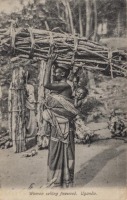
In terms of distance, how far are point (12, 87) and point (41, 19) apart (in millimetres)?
611

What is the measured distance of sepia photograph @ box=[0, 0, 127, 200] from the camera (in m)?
4.53

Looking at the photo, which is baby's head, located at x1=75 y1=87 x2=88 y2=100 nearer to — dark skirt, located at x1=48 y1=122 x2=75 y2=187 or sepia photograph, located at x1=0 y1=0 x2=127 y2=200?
sepia photograph, located at x1=0 y1=0 x2=127 y2=200

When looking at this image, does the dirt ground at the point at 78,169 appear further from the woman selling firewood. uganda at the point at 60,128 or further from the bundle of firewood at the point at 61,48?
the bundle of firewood at the point at 61,48

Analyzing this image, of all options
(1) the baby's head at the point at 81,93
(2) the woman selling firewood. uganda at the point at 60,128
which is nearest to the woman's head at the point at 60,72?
(2) the woman selling firewood. uganda at the point at 60,128

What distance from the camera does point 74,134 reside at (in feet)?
15.1

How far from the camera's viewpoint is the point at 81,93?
4641mm

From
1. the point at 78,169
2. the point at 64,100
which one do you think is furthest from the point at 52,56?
the point at 78,169

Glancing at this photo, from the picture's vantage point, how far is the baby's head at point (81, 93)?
4.63 metres

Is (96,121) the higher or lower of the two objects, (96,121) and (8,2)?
the lower

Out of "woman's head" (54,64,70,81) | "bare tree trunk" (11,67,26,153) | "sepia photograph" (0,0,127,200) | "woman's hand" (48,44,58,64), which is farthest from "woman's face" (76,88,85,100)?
"bare tree trunk" (11,67,26,153)

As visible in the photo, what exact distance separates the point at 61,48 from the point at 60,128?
2.10 ft
